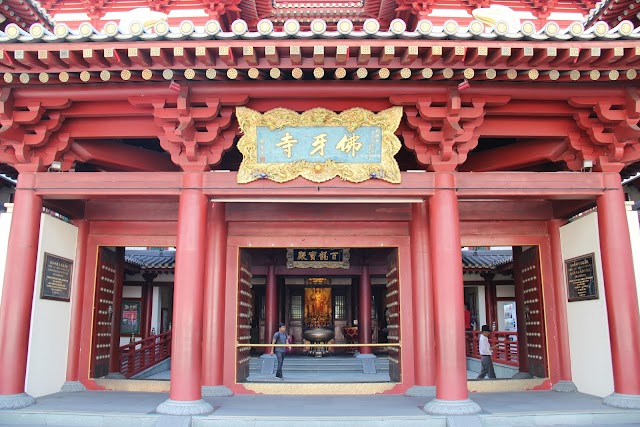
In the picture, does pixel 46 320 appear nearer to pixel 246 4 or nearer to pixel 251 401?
pixel 251 401

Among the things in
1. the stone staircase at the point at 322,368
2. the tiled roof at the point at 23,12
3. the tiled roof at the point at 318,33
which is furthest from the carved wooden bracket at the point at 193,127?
the stone staircase at the point at 322,368

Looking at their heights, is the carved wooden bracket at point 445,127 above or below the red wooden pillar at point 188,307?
above

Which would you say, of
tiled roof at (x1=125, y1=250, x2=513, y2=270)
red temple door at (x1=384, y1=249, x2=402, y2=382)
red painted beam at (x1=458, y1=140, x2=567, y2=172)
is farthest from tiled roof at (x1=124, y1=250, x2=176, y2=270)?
red painted beam at (x1=458, y1=140, x2=567, y2=172)

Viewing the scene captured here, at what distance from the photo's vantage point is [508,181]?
24.1 feet

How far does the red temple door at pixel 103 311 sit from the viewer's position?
9.34 m

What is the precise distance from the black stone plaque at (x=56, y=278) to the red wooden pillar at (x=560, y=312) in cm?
859

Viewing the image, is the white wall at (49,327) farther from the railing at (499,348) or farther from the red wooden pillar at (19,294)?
the railing at (499,348)

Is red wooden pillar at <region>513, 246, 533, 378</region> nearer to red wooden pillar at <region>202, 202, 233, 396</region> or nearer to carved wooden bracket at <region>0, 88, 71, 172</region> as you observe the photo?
red wooden pillar at <region>202, 202, 233, 396</region>

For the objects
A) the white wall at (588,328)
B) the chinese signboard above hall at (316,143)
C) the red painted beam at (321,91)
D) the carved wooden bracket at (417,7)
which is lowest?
the white wall at (588,328)

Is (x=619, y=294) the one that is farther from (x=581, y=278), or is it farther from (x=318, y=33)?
(x=318, y=33)

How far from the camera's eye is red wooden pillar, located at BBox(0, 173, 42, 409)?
23.1 feet

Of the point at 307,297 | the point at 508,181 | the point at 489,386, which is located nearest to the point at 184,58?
the point at 508,181

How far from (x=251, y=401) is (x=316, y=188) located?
3.50m

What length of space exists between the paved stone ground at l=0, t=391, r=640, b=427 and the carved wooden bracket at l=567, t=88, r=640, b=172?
3504 millimetres
